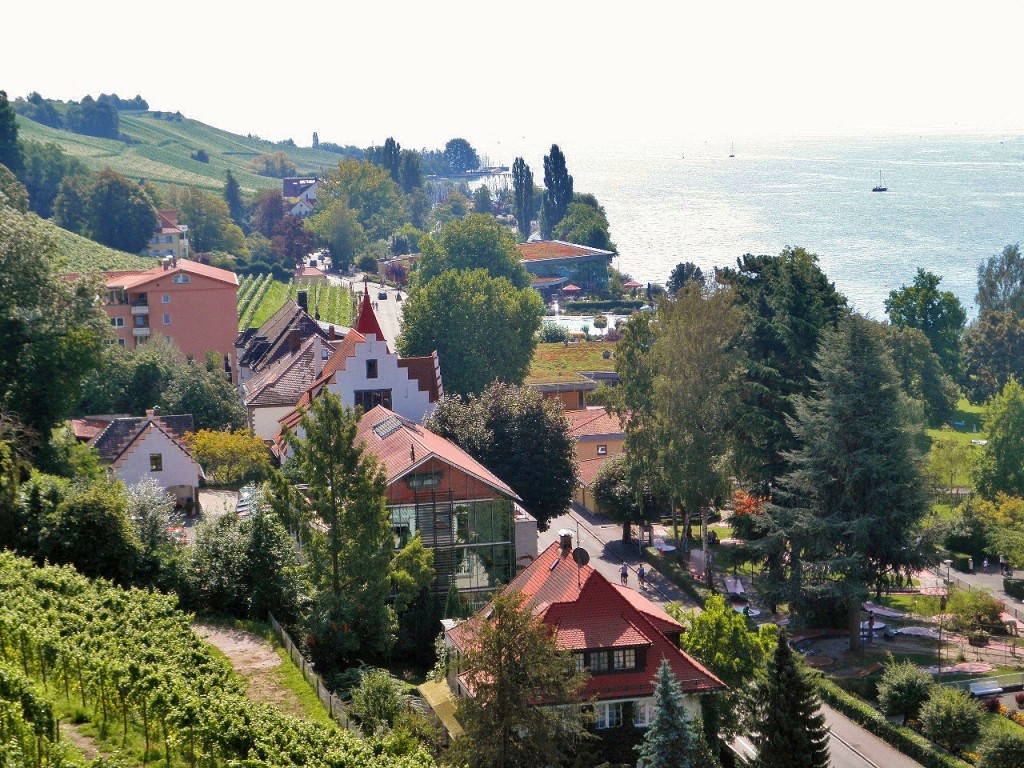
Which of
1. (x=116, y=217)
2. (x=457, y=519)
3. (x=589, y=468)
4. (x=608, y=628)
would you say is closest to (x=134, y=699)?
(x=608, y=628)

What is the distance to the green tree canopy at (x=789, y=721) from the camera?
30516mm

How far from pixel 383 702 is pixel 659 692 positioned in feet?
21.1

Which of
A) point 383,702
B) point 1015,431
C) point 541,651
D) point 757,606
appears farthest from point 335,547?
point 1015,431

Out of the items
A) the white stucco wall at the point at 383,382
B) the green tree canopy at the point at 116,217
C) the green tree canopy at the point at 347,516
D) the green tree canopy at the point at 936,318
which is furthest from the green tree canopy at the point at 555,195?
the green tree canopy at the point at 347,516

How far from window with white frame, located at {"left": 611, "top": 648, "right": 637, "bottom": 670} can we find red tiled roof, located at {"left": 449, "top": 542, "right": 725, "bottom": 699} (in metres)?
0.16

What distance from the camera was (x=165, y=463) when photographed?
164 ft

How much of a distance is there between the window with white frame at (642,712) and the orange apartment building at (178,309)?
184 ft

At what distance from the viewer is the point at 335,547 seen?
114ft

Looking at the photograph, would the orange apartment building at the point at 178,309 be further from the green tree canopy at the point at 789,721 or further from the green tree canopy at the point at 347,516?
the green tree canopy at the point at 789,721

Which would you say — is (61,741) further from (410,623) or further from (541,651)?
(410,623)

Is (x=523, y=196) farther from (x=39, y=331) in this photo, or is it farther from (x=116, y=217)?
(x=39, y=331)

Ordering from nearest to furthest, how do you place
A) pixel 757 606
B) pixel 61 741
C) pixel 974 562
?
pixel 61 741
pixel 757 606
pixel 974 562

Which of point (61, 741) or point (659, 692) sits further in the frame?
point (659, 692)

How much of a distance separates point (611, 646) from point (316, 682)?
23.8 ft
